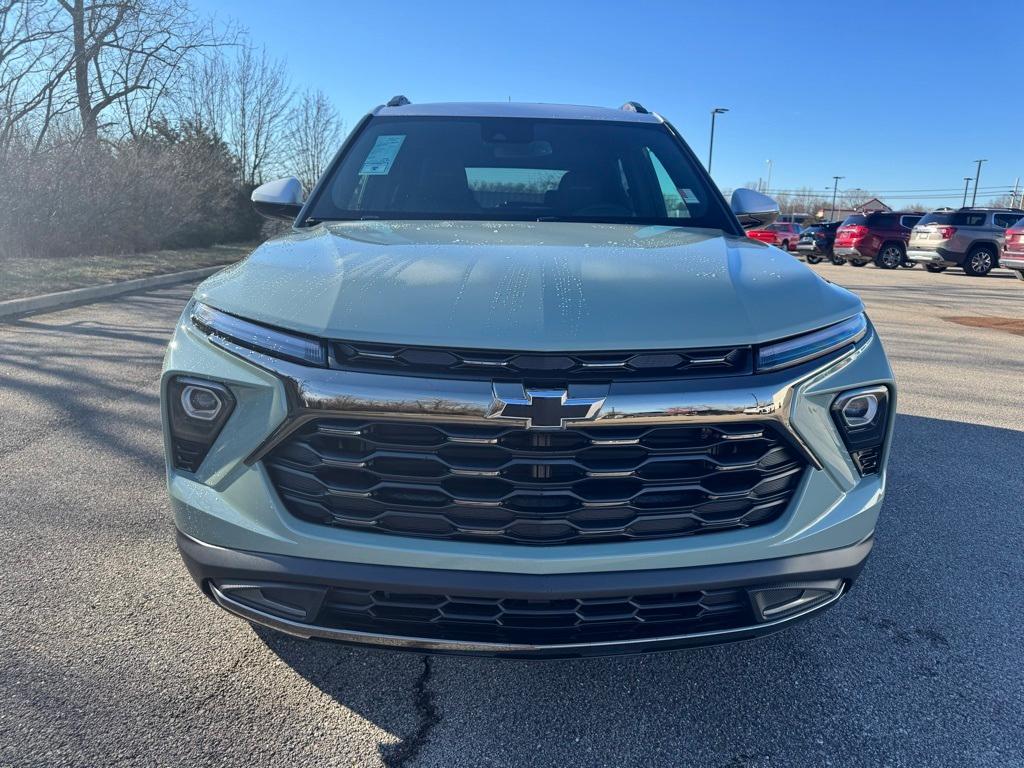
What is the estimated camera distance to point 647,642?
5.54 feet

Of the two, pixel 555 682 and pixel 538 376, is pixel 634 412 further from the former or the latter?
pixel 555 682

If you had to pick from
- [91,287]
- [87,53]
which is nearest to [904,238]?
[91,287]

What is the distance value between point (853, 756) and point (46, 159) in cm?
1669

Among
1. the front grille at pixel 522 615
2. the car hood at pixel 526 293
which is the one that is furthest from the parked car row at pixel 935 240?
the front grille at pixel 522 615

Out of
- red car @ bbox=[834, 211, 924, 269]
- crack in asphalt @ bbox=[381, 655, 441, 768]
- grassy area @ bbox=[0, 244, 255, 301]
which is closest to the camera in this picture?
crack in asphalt @ bbox=[381, 655, 441, 768]

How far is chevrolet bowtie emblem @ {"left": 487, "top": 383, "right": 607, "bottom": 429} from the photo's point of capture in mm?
1554

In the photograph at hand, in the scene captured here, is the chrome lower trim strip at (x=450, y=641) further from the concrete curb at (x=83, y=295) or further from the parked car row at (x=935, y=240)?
the parked car row at (x=935, y=240)

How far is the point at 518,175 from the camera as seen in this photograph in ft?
10.3

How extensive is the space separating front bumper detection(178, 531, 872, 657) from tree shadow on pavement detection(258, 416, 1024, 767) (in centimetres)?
14

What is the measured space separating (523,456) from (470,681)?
2.93 feet

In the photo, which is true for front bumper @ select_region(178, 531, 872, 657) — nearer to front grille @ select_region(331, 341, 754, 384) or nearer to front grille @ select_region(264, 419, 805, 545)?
front grille @ select_region(264, 419, 805, 545)

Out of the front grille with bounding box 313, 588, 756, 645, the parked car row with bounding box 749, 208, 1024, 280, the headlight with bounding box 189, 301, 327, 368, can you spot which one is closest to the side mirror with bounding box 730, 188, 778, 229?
the front grille with bounding box 313, 588, 756, 645

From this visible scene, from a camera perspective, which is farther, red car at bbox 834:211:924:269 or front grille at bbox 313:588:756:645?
red car at bbox 834:211:924:269

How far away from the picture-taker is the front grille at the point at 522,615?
164 centimetres
